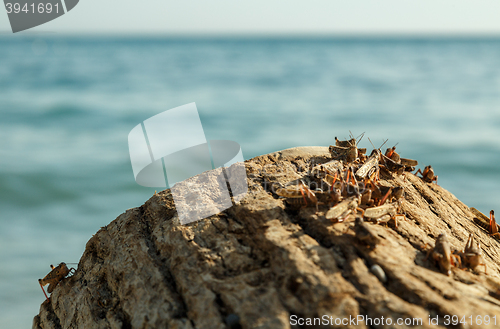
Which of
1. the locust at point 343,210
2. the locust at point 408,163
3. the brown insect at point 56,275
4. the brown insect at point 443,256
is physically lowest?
the brown insect at point 56,275

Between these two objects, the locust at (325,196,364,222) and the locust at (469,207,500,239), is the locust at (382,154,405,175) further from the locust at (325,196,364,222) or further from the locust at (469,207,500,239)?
the locust at (325,196,364,222)

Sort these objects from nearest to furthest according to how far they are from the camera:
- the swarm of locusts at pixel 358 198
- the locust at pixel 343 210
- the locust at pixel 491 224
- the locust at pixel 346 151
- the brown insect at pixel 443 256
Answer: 1. the brown insect at pixel 443 256
2. the swarm of locusts at pixel 358 198
3. the locust at pixel 343 210
4. the locust at pixel 346 151
5. the locust at pixel 491 224

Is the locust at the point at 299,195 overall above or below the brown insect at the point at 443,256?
above

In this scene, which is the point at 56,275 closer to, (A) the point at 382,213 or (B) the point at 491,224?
(A) the point at 382,213

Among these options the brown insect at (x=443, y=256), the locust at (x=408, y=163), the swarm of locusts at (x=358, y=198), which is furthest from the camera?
the locust at (x=408, y=163)

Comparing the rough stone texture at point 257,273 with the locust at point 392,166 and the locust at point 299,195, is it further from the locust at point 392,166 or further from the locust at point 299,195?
the locust at point 392,166

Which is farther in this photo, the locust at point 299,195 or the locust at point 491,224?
the locust at point 491,224

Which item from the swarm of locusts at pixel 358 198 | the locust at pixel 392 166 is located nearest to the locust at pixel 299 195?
the swarm of locusts at pixel 358 198

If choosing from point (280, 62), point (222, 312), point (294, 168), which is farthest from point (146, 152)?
point (280, 62)
